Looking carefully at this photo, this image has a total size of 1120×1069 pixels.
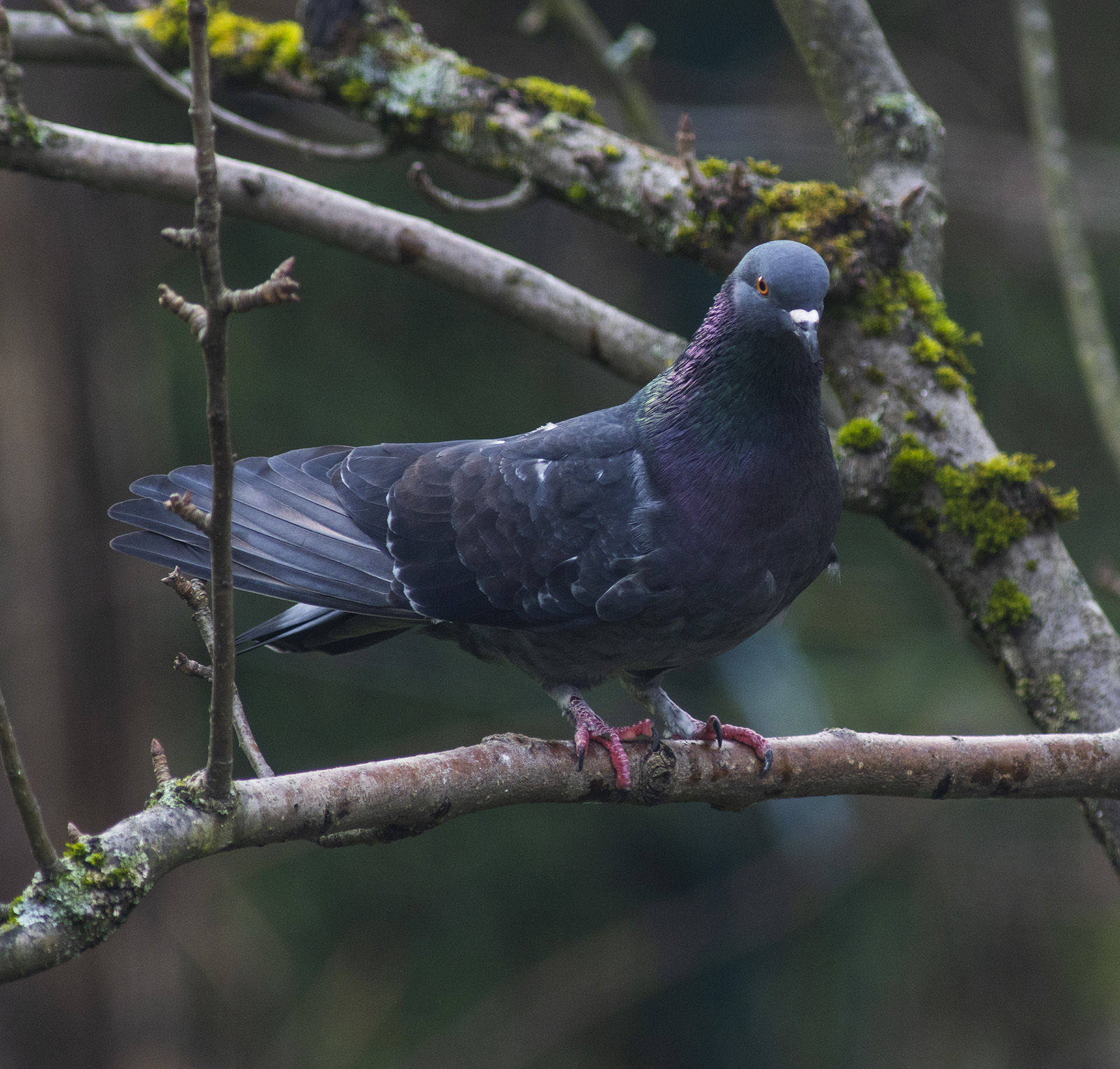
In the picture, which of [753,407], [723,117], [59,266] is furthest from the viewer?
[723,117]

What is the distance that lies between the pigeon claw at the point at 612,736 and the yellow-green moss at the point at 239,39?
2.72 metres

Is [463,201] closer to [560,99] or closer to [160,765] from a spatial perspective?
[560,99]

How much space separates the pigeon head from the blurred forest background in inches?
166

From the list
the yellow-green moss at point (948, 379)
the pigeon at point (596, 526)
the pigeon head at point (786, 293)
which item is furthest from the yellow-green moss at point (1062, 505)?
the pigeon head at point (786, 293)

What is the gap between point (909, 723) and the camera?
7820 millimetres

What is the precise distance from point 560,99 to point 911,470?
188 centimetres

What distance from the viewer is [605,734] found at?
2.91m

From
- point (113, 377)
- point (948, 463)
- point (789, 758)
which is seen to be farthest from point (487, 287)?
point (113, 377)

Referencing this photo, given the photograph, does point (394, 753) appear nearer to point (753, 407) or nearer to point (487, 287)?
point (487, 287)

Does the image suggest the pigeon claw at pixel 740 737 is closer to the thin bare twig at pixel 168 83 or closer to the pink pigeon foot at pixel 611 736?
the pink pigeon foot at pixel 611 736

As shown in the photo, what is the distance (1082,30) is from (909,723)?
18.5 feet

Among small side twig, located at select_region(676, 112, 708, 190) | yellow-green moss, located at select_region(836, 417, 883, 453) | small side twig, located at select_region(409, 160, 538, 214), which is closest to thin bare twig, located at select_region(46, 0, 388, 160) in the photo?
small side twig, located at select_region(409, 160, 538, 214)

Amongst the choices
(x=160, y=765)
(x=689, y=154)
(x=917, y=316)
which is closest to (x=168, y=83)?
(x=689, y=154)

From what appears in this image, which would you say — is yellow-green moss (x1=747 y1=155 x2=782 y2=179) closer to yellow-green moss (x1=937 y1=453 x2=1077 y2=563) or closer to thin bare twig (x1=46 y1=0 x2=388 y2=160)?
yellow-green moss (x1=937 y1=453 x2=1077 y2=563)
